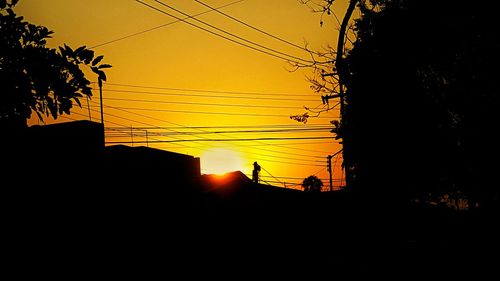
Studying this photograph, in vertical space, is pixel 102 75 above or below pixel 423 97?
below

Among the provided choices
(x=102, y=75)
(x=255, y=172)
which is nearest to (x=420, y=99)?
(x=102, y=75)

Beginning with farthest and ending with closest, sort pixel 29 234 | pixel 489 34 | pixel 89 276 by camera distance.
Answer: pixel 489 34
pixel 89 276
pixel 29 234

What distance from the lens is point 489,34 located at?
11359 mm

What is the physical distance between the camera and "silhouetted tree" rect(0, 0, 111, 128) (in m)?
4.28

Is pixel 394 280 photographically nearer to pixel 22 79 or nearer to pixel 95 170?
pixel 95 170

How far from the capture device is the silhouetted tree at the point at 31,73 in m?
4.28

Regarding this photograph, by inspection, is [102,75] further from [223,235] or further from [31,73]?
[223,235]

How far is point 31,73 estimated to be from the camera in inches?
172

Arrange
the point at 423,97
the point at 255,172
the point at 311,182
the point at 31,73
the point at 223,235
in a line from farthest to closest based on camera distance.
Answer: the point at 311,182, the point at 255,172, the point at 423,97, the point at 223,235, the point at 31,73

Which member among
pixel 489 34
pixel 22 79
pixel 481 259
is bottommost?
pixel 481 259

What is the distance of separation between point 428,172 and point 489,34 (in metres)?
6.15

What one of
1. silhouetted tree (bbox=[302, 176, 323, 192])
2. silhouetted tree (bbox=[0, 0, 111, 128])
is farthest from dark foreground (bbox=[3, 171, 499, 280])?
A: silhouetted tree (bbox=[302, 176, 323, 192])

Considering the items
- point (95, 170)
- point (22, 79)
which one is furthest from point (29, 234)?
point (22, 79)

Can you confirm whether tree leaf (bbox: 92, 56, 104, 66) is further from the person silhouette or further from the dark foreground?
the person silhouette
